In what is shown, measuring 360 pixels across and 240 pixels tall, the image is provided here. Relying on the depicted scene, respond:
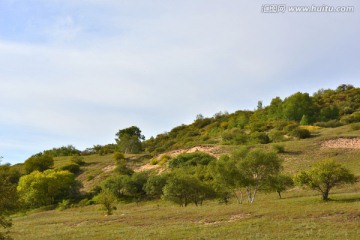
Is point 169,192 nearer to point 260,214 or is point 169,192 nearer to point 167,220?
point 167,220

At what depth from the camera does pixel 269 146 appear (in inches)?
2675

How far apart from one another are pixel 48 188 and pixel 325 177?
49332mm

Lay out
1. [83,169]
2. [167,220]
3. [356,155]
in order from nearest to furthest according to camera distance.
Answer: [167,220]
[356,155]
[83,169]

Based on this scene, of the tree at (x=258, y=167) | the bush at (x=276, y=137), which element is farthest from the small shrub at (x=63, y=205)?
the bush at (x=276, y=137)

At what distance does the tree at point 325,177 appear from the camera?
110ft

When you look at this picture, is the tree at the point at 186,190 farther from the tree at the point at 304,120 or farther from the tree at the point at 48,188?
the tree at the point at 304,120

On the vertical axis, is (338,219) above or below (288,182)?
below

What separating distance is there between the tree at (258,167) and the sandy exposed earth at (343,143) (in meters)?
25.2

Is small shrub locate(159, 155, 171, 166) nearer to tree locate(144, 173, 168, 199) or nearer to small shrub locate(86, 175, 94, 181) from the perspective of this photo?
small shrub locate(86, 175, 94, 181)

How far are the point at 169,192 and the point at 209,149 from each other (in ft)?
109

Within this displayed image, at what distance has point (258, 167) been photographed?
40.6 metres

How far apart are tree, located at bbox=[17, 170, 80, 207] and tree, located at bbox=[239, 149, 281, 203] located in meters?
38.7

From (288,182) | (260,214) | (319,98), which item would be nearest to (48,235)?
(260,214)

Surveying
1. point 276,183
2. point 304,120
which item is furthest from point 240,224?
point 304,120
